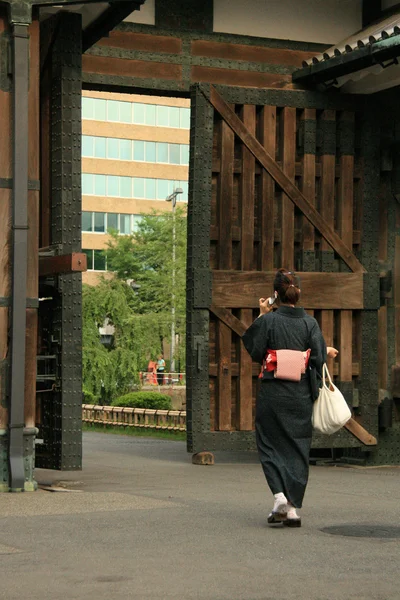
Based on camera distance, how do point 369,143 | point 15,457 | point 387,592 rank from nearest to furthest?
point 387,592 < point 15,457 < point 369,143

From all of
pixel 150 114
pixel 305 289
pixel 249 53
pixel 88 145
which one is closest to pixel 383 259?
pixel 305 289

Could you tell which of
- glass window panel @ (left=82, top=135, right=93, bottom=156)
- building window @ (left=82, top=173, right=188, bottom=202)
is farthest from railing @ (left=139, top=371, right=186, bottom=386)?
glass window panel @ (left=82, top=135, right=93, bottom=156)

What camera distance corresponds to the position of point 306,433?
30.8 ft

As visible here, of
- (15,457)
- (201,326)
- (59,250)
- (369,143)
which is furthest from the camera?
(369,143)

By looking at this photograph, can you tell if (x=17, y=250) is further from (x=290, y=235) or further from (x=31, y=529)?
(x=290, y=235)

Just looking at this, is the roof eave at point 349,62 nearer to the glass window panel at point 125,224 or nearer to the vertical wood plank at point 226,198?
the vertical wood plank at point 226,198

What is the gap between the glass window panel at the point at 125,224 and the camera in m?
85.0

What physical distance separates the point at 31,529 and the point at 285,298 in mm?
2328

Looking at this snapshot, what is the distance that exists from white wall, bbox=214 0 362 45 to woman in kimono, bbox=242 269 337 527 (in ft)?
24.6

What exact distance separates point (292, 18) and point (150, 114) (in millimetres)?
69608

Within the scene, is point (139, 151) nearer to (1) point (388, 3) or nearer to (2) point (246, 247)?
(1) point (388, 3)

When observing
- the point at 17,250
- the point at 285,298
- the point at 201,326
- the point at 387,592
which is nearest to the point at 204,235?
the point at 201,326

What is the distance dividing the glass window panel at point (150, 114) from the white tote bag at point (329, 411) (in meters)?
77.0

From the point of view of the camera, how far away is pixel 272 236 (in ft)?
52.4
